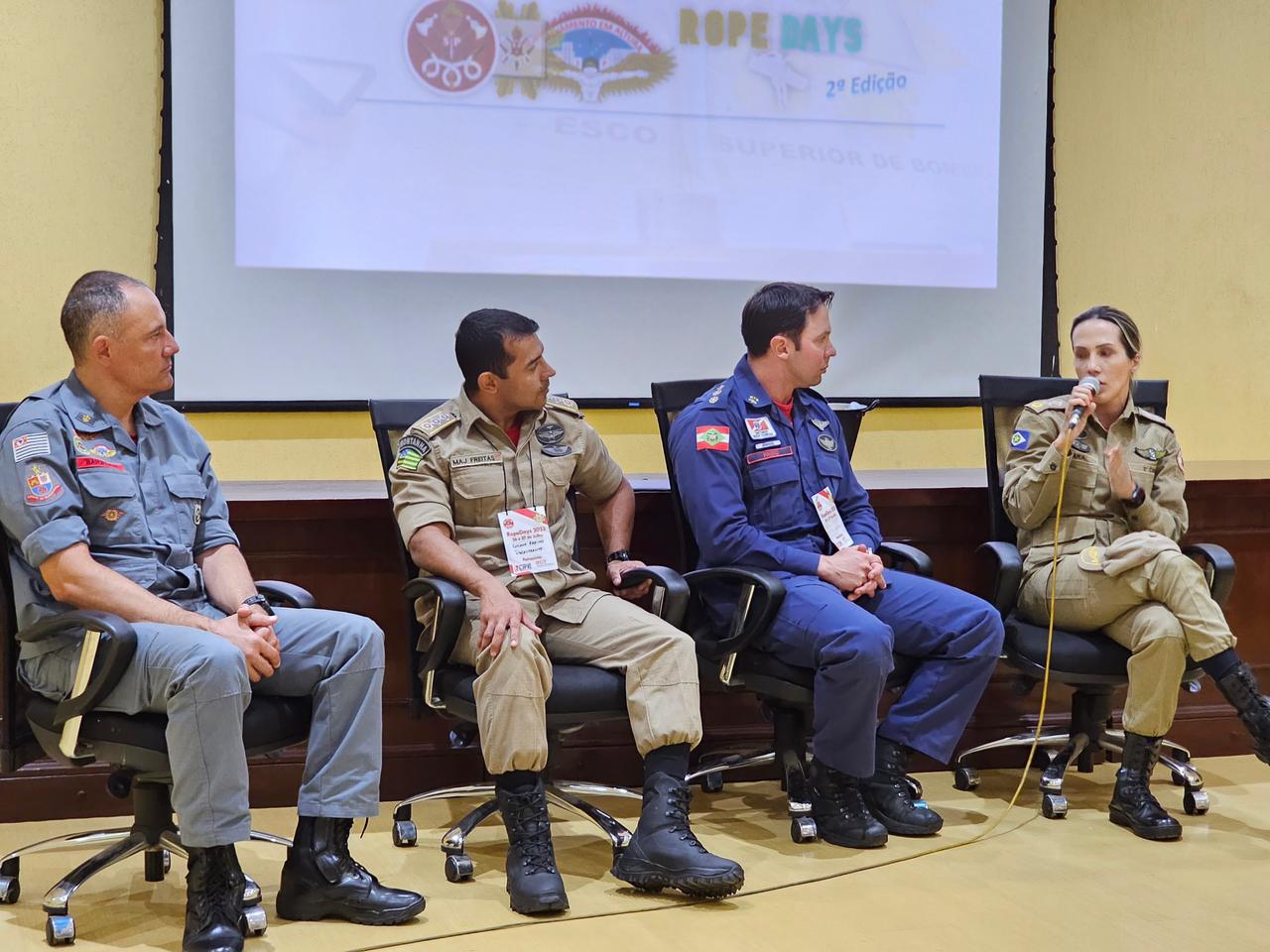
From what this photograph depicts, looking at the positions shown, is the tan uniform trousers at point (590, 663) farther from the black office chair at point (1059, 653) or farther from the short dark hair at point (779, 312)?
the black office chair at point (1059, 653)

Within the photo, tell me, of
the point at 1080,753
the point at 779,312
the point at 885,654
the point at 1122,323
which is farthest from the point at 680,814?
the point at 1122,323

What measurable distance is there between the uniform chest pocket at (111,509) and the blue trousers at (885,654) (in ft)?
4.60

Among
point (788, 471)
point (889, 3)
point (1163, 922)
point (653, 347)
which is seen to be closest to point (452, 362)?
point (653, 347)

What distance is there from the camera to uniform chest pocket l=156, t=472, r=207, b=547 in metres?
2.70

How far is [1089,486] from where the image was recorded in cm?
343

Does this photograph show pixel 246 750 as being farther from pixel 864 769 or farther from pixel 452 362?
pixel 452 362

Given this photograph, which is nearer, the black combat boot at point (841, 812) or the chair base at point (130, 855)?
the chair base at point (130, 855)

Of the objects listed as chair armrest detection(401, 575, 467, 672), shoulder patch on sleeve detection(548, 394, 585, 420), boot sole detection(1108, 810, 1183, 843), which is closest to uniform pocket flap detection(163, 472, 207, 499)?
chair armrest detection(401, 575, 467, 672)

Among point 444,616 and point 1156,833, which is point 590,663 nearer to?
point 444,616

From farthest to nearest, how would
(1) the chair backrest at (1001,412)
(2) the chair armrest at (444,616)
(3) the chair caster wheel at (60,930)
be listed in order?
(1) the chair backrest at (1001,412) < (2) the chair armrest at (444,616) < (3) the chair caster wheel at (60,930)

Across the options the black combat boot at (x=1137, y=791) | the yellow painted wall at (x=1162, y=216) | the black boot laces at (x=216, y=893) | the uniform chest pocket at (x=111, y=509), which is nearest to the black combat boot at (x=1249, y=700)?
the black combat boot at (x=1137, y=791)

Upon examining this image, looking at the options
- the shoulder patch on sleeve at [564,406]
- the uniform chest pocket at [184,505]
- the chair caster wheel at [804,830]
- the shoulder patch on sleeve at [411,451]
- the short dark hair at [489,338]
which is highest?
the short dark hair at [489,338]

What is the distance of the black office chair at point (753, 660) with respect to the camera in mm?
3021

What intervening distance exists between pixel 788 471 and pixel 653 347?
4.57 feet
